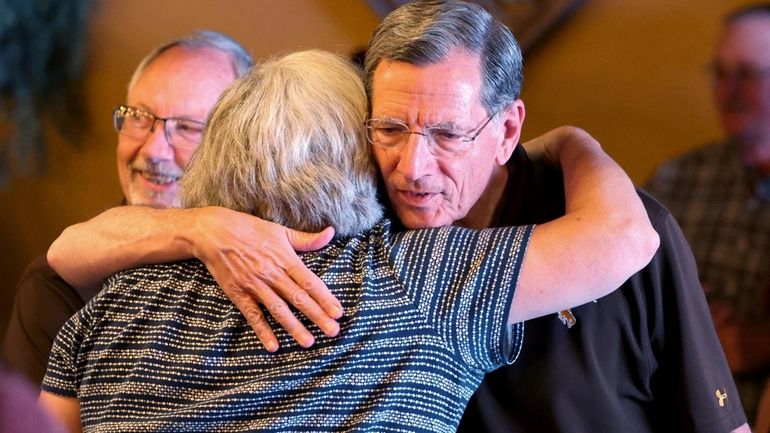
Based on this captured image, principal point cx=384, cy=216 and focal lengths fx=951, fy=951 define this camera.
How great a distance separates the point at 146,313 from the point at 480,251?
0.57 meters

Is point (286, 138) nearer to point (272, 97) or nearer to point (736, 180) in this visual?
point (272, 97)

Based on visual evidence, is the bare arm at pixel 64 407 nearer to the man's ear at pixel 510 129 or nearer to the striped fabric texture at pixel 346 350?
the striped fabric texture at pixel 346 350

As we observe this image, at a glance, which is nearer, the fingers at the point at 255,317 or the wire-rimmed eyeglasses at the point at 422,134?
the fingers at the point at 255,317

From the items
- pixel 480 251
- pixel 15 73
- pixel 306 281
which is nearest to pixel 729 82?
pixel 480 251

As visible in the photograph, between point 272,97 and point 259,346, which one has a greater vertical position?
point 272,97

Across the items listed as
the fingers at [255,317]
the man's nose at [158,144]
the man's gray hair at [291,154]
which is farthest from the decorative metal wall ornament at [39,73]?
the fingers at [255,317]

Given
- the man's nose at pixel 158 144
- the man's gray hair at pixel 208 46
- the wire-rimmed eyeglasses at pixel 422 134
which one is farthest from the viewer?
the man's gray hair at pixel 208 46

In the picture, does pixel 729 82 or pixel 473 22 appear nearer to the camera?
pixel 473 22

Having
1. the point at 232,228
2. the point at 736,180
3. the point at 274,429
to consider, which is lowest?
the point at 736,180

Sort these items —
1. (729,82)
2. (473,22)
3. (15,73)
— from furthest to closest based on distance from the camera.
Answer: (15,73), (729,82), (473,22)

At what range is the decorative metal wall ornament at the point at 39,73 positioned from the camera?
354 cm

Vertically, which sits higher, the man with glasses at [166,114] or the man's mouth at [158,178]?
the man with glasses at [166,114]

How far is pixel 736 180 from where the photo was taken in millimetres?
2621

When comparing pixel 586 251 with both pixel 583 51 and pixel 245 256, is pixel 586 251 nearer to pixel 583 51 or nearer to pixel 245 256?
pixel 245 256
